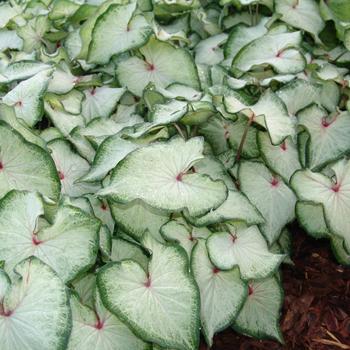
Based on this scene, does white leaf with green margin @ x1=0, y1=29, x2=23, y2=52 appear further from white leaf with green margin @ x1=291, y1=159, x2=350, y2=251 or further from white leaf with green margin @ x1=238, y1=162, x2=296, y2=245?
white leaf with green margin @ x1=291, y1=159, x2=350, y2=251

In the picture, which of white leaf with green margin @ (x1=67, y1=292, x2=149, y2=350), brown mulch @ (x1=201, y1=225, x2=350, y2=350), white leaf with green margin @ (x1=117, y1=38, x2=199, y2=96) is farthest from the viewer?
white leaf with green margin @ (x1=117, y1=38, x2=199, y2=96)

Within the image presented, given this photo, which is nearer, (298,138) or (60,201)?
(60,201)

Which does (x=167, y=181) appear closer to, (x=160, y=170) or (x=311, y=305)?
(x=160, y=170)

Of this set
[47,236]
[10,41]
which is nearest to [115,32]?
[10,41]

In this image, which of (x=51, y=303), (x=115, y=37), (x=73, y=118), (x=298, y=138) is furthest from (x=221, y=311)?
(x=115, y=37)

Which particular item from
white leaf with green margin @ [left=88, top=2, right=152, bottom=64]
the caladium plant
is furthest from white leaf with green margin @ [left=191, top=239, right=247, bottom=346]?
white leaf with green margin @ [left=88, top=2, right=152, bottom=64]

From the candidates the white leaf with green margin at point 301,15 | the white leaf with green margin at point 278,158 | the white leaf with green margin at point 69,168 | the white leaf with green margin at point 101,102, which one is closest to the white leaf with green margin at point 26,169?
the white leaf with green margin at point 69,168

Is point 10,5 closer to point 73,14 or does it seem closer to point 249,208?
point 73,14
